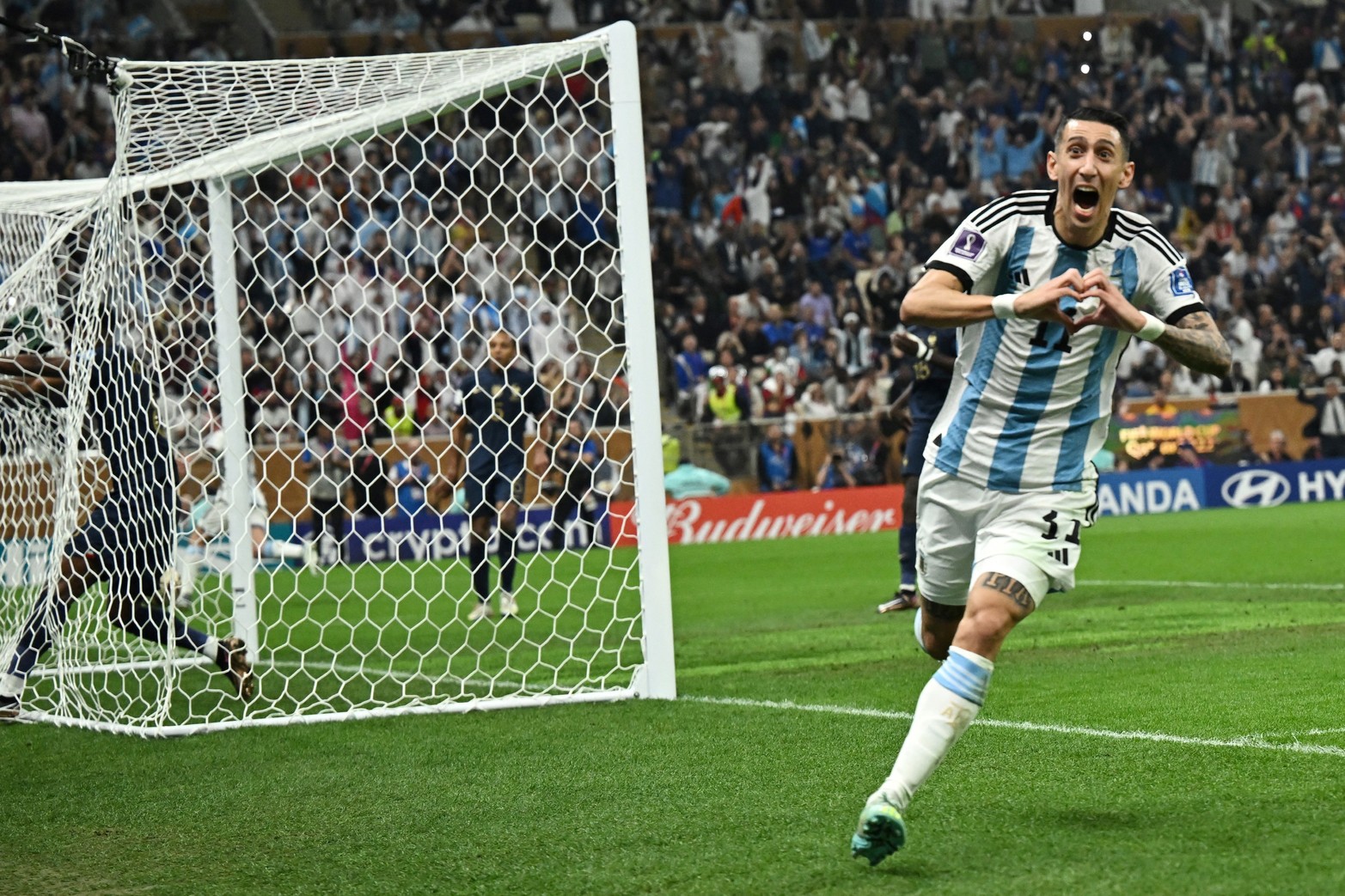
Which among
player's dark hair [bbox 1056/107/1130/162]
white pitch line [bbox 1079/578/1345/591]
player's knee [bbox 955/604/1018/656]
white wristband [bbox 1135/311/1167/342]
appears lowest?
white pitch line [bbox 1079/578/1345/591]

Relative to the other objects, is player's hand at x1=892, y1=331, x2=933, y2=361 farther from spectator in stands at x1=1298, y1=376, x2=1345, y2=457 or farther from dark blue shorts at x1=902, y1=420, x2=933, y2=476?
spectator in stands at x1=1298, y1=376, x2=1345, y2=457

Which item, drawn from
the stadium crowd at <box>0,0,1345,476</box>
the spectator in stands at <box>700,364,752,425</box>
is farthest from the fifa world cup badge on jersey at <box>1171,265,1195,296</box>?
the spectator in stands at <box>700,364,752,425</box>

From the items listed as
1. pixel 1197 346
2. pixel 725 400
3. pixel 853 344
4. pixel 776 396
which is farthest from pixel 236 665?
pixel 853 344

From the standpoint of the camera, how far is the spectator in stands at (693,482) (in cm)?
1998

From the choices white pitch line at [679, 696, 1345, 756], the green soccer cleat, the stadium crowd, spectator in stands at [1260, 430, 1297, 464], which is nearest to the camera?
the green soccer cleat

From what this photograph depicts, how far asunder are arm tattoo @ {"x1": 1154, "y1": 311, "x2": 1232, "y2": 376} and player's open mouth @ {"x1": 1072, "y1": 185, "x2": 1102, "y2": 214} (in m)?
0.39

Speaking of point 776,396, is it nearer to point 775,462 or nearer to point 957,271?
point 775,462

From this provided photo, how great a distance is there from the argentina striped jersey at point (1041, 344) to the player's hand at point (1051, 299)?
1.53 feet

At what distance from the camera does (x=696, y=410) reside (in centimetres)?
2195

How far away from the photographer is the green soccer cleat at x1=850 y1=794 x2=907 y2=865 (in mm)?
3959

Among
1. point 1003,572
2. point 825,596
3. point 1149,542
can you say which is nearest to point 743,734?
point 1003,572

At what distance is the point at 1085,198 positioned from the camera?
179 inches

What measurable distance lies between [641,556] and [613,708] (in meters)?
0.68

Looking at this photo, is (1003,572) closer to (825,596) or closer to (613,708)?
(613,708)
